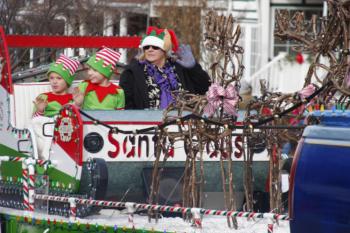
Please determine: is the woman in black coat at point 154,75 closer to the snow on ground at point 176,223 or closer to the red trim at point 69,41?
the snow on ground at point 176,223

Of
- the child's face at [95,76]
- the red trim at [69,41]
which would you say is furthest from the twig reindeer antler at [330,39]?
the red trim at [69,41]

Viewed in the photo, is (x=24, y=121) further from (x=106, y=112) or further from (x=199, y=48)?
(x=199, y=48)

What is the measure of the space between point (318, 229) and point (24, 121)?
219 inches

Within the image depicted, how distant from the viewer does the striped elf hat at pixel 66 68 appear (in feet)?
34.1

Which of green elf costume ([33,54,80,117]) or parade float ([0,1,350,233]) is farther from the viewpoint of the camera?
green elf costume ([33,54,80,117])

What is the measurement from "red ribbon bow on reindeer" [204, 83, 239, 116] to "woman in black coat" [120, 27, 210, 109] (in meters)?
1.71

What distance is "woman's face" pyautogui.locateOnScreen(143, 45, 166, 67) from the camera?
1021cm

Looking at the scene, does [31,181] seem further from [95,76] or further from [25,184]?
[95,76]

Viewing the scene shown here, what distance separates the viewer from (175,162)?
9547 mm

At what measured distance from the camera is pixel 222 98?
830 centimetres

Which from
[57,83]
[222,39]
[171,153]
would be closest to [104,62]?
[57,83]

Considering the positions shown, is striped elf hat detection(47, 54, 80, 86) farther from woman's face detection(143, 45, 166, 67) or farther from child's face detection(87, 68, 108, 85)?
woman's face detection(143, 45, 166, 67)

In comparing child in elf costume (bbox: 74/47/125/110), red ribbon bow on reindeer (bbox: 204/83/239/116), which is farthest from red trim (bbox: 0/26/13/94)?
red ribbon bow on reindeer (bbox: 204/83/239/116)

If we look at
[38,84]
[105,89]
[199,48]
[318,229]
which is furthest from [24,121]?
[199,48]
